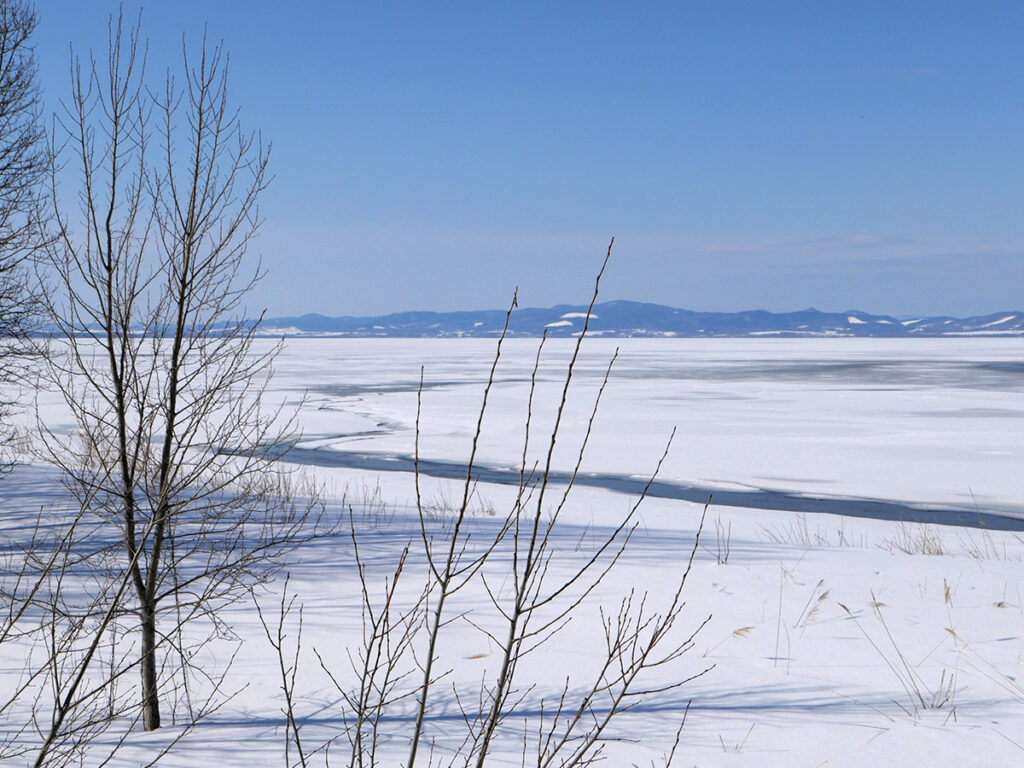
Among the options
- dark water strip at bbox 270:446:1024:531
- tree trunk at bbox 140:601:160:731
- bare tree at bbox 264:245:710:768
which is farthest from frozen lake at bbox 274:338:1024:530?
tree trunk at bbox 140:601:160:731

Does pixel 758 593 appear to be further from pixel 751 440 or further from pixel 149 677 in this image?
pixel 751 440

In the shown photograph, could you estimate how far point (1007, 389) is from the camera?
1267 inches

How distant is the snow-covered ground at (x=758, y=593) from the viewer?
13.3 ft

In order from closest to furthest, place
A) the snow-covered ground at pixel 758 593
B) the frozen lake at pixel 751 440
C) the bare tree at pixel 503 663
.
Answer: the bare tree at pixel 503 663 < the snow-covered ground at pixel 758 593 < the frozen lake at pixel 751 440

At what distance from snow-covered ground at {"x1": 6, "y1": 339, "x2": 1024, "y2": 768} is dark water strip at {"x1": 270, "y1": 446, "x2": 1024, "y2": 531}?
2.8 inches

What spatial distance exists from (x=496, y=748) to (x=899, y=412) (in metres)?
23.4

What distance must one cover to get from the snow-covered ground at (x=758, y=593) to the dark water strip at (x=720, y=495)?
0.23 feet

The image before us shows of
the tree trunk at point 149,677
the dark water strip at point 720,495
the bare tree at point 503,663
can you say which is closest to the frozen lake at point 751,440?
the dark water strip at point 720,495

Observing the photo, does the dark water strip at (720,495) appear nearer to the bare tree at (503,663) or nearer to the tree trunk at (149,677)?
the bare tree at (503,663)

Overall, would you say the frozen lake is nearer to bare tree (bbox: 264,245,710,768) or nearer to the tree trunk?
bare tree (bbox: 264,245,710,768)

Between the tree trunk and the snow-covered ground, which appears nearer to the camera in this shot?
the snow-covered ground

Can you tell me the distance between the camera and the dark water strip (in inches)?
472

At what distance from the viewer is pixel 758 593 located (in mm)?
6156

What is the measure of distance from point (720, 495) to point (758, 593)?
26.3ft
